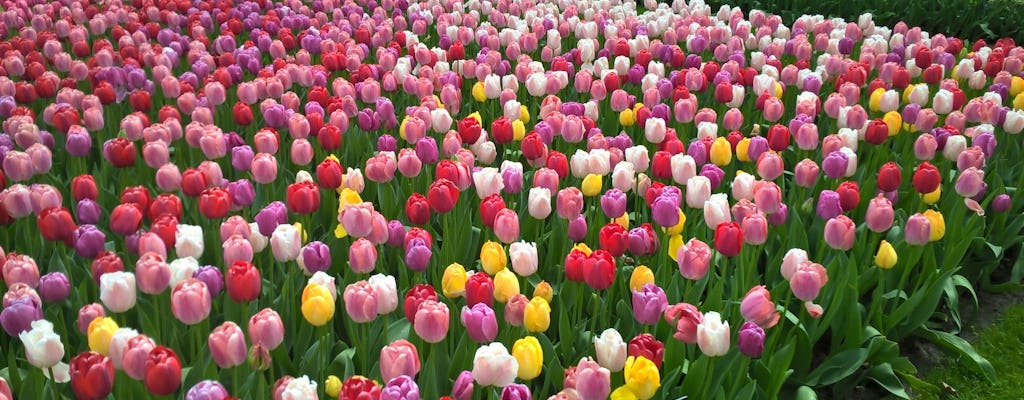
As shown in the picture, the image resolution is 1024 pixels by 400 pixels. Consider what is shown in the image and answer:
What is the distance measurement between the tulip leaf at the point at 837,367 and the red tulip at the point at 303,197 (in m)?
1.75

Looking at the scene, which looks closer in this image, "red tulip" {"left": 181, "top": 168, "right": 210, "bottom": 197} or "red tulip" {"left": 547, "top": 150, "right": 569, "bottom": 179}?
"red tulip" {"left": 181, "top": 168, "right": 210, "bottom": 197}

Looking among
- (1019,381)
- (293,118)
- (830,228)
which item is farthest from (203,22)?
(1019,381)

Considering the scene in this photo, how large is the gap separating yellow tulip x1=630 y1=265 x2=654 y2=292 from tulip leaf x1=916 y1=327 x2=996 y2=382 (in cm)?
145

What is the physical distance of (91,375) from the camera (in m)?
1.96

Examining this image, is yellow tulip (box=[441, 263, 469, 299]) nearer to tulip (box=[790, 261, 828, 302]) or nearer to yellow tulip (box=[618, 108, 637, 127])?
tulip (box=[790, 261, 828, 302])

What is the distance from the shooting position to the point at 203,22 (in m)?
6.70

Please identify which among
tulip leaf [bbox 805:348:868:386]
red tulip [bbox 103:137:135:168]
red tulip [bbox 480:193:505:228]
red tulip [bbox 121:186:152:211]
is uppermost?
red tulip [bbox 480:193:505:228]

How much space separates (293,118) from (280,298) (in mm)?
1220

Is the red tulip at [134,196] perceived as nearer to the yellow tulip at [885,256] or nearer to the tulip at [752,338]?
the tulip at [752,338]

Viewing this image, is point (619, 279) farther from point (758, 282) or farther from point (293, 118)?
point (293, 118)

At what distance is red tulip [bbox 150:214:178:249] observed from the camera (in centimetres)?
272

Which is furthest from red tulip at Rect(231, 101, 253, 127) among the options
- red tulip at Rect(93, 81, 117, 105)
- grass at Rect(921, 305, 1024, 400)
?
grass at Rect(921, 305, 1024, 400)

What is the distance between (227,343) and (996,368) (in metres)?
3.04

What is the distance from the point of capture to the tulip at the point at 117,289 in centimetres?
235
